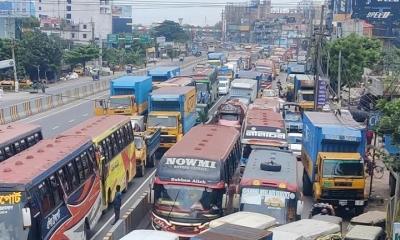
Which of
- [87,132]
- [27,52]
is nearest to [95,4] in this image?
[27,52]

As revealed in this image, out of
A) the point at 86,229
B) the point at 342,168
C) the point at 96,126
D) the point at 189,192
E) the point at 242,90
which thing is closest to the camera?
the point at 189,192

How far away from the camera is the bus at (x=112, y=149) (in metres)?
18.2

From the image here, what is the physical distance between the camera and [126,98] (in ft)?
98.8

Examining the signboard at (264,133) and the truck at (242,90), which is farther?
the truck at (242,90)

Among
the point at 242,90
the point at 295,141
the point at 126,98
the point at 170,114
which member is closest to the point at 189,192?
the point at 170,114

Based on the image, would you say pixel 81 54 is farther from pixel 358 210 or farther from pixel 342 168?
pixel 358 210

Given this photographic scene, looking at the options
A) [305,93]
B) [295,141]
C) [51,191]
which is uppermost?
[51,191]

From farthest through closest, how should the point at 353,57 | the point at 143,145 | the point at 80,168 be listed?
the point at 353,57 < the point at 143,145 < the point at 80,168

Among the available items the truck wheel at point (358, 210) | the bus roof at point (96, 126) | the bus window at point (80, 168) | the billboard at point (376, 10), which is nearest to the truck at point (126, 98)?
the bus roof at point (96, 126)

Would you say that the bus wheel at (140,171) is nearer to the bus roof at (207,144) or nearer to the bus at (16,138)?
the bus roof at (207,144)

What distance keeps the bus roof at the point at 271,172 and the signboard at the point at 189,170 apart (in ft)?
2.44

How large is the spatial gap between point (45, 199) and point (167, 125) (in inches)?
574

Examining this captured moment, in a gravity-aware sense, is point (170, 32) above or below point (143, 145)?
above

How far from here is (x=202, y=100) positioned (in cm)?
4253
